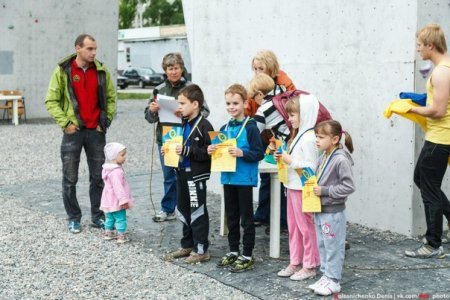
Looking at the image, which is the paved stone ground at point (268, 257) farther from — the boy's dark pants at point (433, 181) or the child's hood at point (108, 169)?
the child's hood at point (108, 169)

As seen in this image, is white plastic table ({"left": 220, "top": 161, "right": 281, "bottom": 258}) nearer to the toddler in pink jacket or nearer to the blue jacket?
the blue jacket

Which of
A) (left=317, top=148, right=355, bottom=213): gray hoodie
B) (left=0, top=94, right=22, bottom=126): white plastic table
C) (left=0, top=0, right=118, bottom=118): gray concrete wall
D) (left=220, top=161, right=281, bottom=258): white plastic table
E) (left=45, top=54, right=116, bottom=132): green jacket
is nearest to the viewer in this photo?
(left=317, top=148, right=355, bottom=213): gray hoodie

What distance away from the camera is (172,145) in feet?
19.3

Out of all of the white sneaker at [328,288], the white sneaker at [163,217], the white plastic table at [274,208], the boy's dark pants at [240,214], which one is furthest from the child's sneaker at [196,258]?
the white sneaker at [163,217]

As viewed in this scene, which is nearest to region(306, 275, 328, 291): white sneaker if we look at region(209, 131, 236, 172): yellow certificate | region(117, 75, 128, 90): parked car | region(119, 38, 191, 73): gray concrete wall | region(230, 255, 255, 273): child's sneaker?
region(230, 255, 255, 273): child's sneaker

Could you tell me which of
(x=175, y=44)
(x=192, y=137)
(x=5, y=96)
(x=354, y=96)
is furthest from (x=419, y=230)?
(x=175, y=44)

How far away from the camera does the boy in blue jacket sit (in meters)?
5.39

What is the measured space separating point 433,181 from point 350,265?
1012 millimetres

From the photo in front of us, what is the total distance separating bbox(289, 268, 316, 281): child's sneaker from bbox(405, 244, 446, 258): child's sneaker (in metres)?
1.08

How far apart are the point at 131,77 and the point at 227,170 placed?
122 ft

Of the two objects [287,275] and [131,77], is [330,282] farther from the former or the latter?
[131,77]

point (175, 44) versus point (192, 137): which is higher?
point (175, 44)

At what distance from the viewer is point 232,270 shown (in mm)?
5488

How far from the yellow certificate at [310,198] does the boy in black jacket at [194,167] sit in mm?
990
